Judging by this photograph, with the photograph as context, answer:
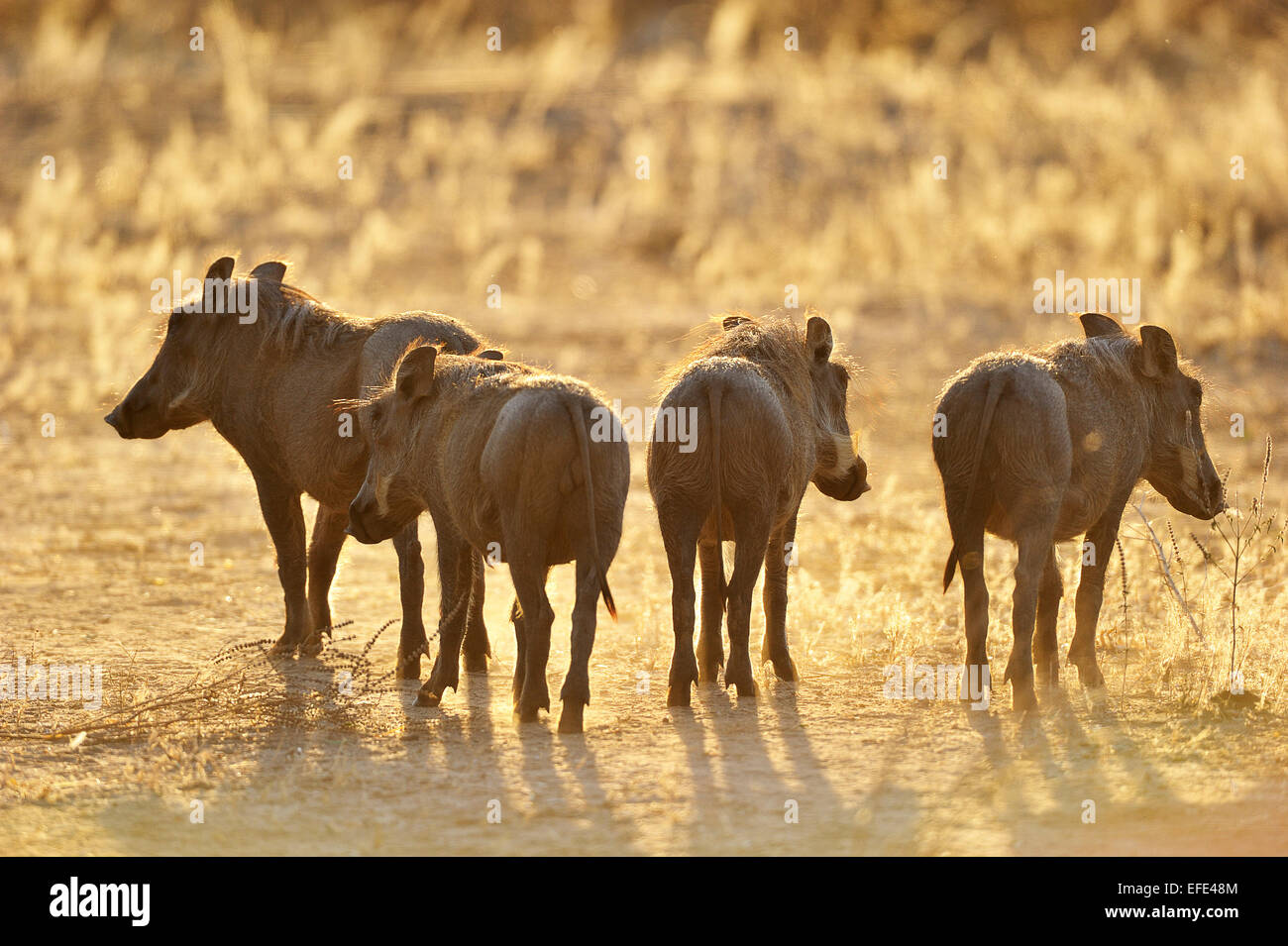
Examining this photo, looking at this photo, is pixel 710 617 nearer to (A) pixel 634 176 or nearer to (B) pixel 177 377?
(B) pixel 177 377

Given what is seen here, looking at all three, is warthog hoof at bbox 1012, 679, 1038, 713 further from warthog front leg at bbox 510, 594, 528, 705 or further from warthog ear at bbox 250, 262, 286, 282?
warthog ear at bbox 250, 262, 286, 282

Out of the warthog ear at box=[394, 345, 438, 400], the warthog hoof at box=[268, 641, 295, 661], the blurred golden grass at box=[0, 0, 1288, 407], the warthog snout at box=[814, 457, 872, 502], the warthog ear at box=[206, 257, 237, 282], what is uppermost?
the blurred golden grass at box=[0, 0, 1288, 407]

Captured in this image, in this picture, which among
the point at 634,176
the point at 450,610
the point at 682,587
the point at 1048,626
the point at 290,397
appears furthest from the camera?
the point at 634,176

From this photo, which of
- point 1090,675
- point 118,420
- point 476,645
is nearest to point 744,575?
point 476,645

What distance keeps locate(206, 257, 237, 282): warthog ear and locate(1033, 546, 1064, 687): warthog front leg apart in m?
4.27

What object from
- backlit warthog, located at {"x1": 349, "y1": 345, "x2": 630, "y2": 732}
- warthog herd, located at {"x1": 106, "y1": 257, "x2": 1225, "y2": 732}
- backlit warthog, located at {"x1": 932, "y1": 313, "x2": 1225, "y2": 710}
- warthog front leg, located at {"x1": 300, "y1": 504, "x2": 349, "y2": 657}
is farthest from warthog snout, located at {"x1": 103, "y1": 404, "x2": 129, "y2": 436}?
backlit warthog, located at {"x1": 932, "y1": 313, "x2": 1225, "y2": 710}

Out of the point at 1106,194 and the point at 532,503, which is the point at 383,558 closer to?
the point at 532,503

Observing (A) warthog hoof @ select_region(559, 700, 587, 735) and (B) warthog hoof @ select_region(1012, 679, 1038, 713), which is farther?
(B) warthog hoof @ select_region(1012, 679, 1038, 713)

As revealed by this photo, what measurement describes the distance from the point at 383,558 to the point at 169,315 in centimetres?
302

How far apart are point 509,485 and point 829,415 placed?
1930 mm

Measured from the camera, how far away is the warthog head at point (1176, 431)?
323 inches

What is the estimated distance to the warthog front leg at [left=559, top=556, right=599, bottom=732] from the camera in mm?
7309

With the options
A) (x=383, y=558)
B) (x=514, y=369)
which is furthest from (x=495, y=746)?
(x=383, y=558)

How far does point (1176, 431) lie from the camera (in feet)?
27.4
